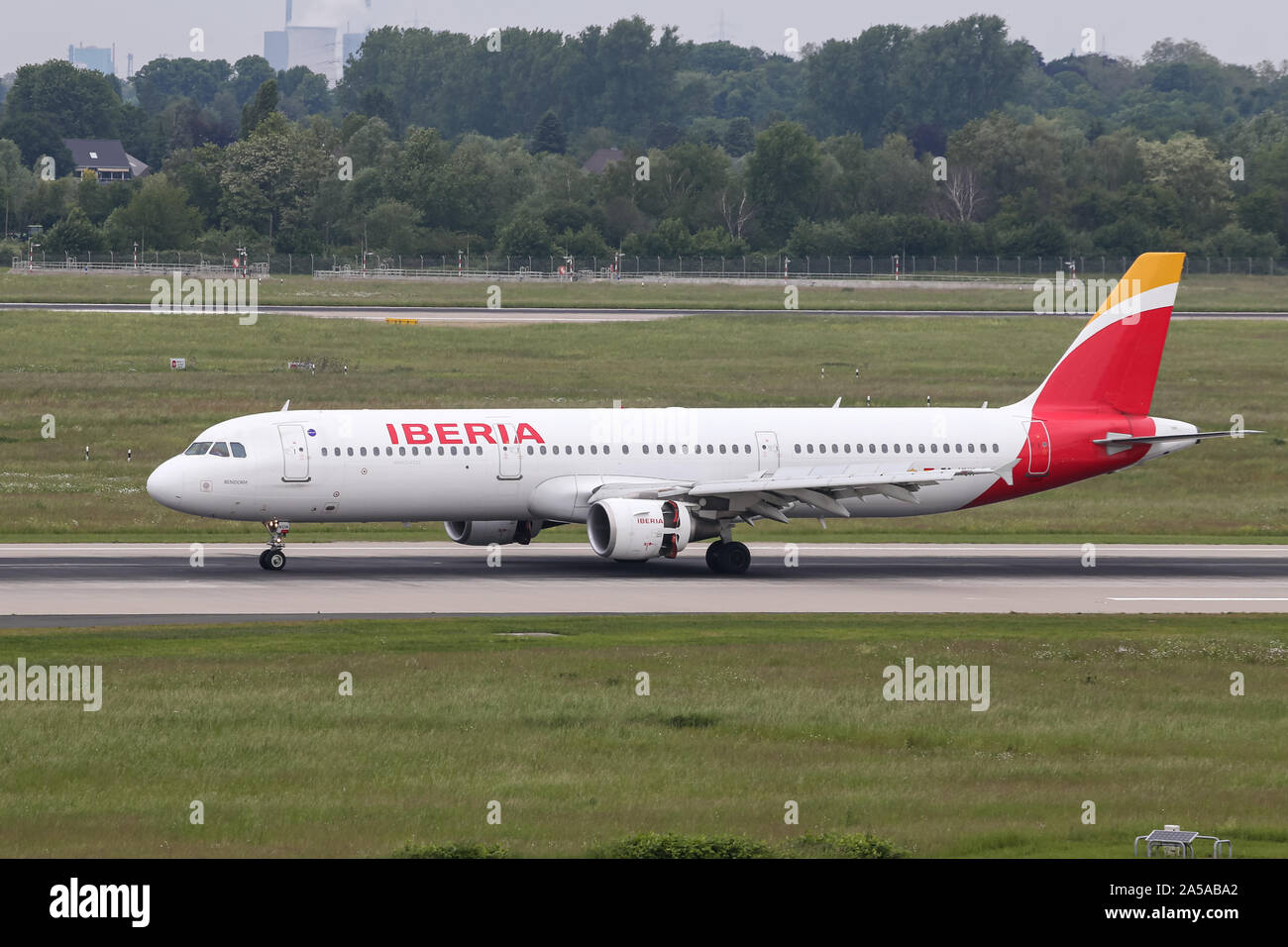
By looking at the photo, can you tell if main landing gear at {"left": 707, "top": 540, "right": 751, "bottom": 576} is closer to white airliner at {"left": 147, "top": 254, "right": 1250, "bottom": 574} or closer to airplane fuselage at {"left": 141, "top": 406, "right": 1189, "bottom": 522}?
white airliner at {"left": 147, "top": 254, "right": 1250, "bottom": 574}

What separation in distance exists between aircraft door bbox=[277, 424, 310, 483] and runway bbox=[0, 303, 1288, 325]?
64243 mm

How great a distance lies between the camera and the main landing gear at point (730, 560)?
50125mm

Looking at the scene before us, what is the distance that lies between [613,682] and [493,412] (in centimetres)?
2097

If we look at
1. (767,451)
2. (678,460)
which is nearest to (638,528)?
(678,460)

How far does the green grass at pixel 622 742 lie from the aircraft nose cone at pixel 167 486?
979 cm

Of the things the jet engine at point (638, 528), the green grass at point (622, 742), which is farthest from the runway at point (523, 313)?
the green grass at point (622, 742)

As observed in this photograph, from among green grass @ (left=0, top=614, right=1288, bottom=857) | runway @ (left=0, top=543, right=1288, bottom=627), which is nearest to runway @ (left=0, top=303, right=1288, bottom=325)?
runway @ (left=0, top=543, right=1288, bottom=627)

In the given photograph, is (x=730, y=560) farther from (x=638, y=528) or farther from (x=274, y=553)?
(x=274, y=553)

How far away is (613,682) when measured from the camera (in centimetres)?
3184

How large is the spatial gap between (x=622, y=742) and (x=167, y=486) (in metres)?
23.9

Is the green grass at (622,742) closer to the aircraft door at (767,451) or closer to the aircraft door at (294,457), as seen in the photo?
the aircraft door at (294,457)

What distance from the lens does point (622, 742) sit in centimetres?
2684

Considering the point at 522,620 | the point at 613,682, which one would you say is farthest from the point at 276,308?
the point at 613,682

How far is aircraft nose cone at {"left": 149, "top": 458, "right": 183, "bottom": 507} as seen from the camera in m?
47.0
